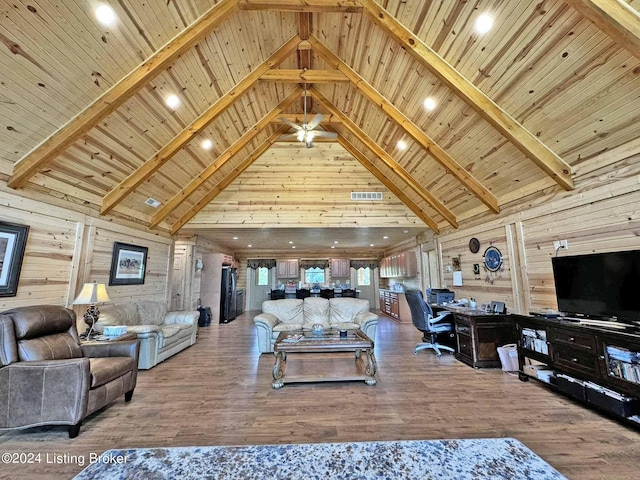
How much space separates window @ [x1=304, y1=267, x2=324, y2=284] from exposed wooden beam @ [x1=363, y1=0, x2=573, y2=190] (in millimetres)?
8614

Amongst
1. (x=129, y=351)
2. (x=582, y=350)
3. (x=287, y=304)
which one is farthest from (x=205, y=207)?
(x=582, y=350)

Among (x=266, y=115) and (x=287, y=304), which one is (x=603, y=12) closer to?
(x=266, y=115)

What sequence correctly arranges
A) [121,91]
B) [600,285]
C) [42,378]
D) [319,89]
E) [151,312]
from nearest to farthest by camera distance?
[42,378]
[600,285]
[121,91]
[151,312]
[319,89]

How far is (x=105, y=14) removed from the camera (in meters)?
2.37

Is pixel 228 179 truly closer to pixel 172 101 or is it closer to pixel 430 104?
pixel 172 101

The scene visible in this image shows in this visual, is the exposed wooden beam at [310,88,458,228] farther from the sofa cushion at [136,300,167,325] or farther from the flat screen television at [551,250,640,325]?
the sofa cushion at [136,300,167,325]

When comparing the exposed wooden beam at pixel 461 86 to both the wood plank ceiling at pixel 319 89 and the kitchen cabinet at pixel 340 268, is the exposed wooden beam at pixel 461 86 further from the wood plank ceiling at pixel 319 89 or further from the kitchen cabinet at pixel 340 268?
the kitchen cabinet at pixel 340 268

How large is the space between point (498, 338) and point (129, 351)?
489cm

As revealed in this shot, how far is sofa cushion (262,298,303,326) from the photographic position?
204 inches

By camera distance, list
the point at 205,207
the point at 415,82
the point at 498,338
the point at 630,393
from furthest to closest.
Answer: the point at 205,207, the point at 498,338, the point at 415,82, the point at 630,393

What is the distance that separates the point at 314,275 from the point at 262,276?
2.17 metres

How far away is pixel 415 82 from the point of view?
3605mm

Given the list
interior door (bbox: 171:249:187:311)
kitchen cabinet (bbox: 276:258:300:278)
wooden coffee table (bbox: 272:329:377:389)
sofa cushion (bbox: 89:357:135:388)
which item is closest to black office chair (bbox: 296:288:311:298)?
kitchen cabinet (bbox: 276:258:300:278)

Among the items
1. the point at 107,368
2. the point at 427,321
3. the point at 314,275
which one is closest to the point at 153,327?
the point at 107,368
